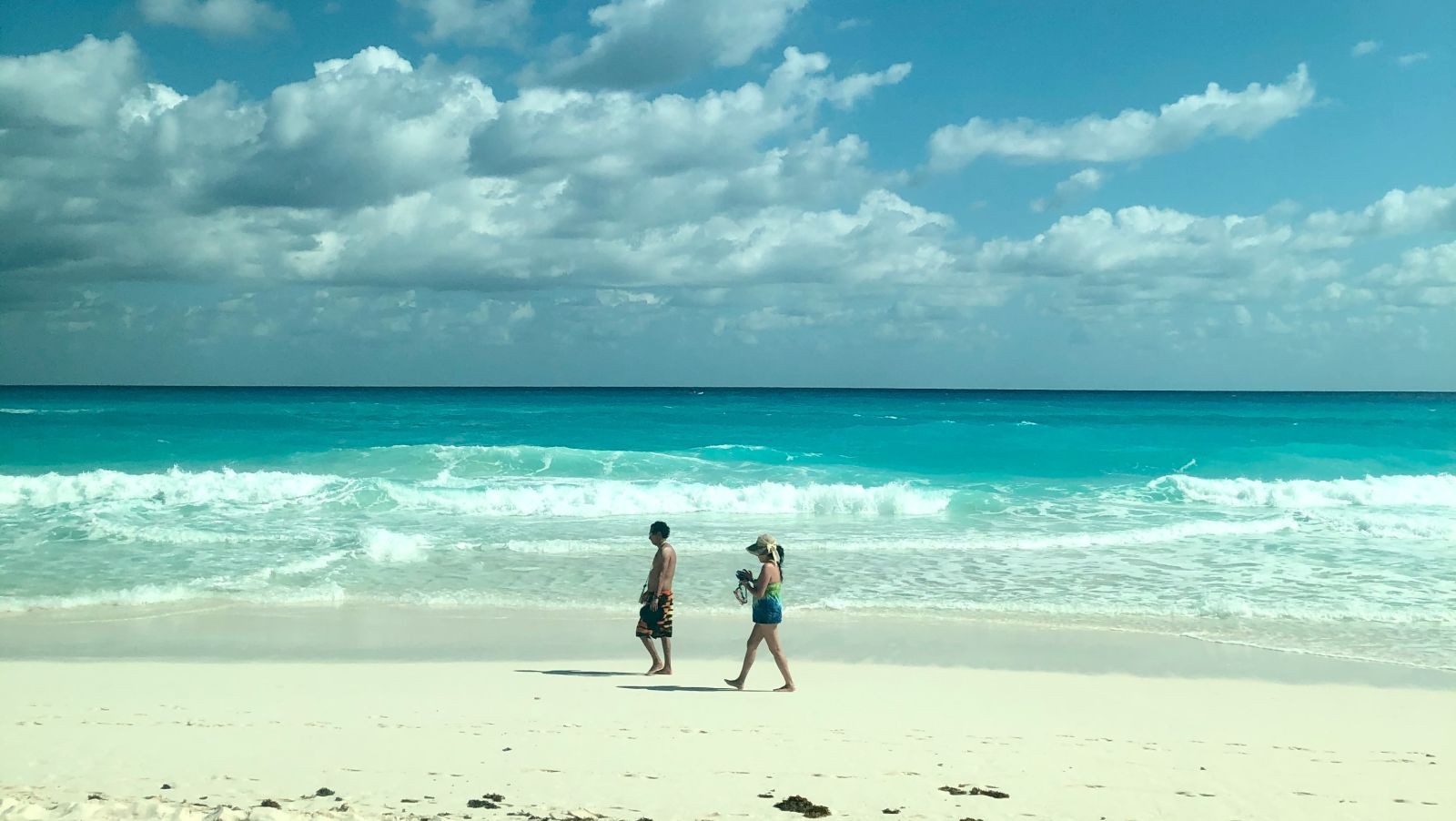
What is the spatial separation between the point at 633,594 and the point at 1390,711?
8801 millimetres

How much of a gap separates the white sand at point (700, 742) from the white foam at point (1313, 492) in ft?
58.7

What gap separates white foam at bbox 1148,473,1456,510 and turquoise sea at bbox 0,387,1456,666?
116 millimetres

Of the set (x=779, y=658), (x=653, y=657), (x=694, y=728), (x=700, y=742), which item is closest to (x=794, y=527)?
(x=653, y=657)

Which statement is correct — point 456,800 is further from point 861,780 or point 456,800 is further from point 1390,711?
point 1390,711

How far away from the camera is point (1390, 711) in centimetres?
864

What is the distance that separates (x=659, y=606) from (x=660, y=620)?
133 mm

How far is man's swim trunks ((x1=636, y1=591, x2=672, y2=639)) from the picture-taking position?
9.68 m

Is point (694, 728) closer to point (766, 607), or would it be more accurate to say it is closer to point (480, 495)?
point (766, 607)

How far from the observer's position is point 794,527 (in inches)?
818

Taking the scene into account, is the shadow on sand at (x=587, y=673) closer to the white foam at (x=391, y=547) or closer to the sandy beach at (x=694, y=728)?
the sandy beach at (x=694, y=728)

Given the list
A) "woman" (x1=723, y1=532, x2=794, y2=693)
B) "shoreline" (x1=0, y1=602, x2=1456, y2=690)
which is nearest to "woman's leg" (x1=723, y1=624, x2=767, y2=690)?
"woman" (x1=723, y1=532, x2=794, y2=693)

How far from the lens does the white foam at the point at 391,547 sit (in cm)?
1599

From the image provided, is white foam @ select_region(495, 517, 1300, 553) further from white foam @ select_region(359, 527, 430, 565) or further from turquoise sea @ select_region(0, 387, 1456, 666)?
white foam @ select_region(359, 527, 430, 565)

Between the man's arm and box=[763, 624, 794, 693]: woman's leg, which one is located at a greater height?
the man's arm
